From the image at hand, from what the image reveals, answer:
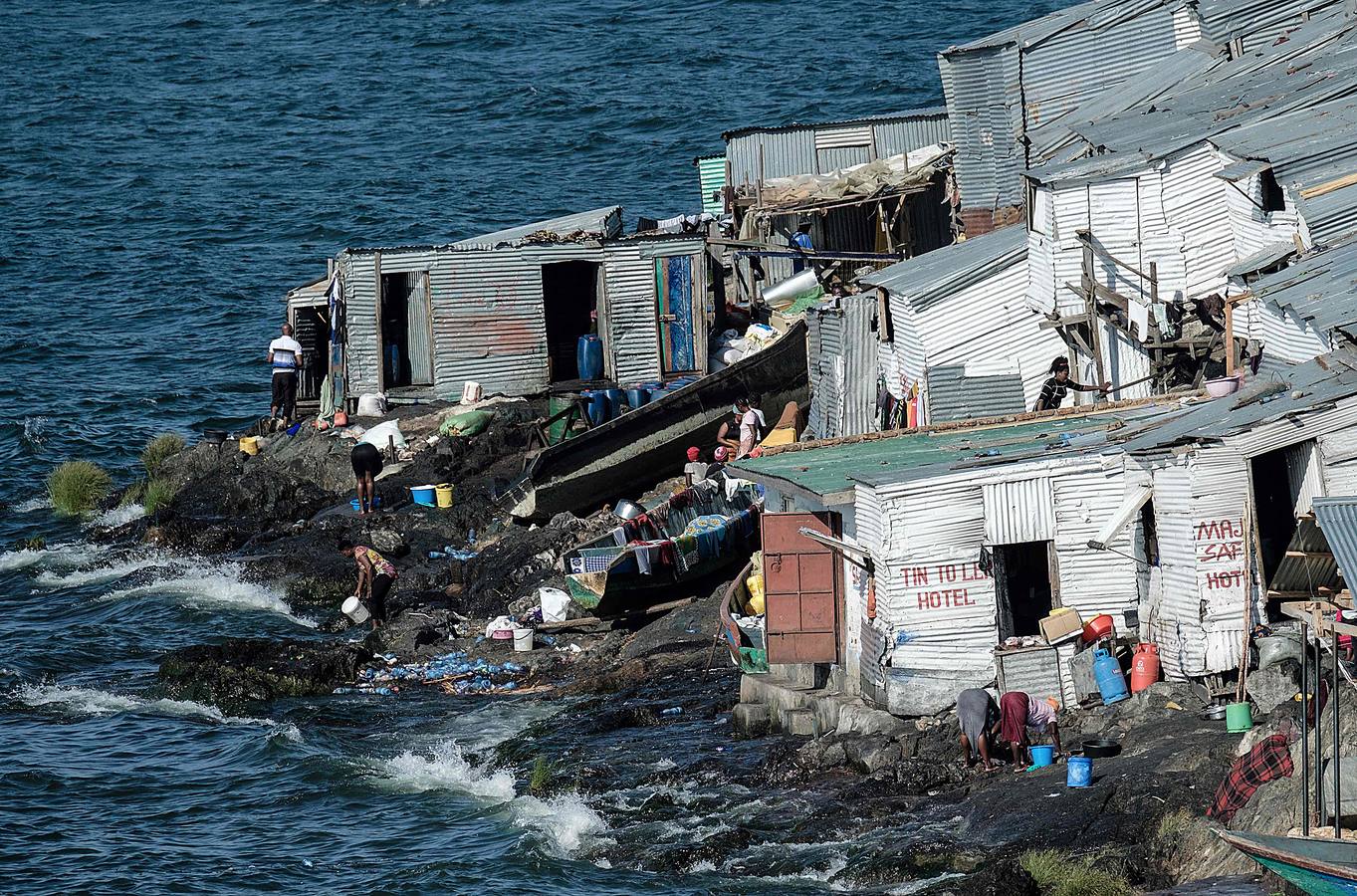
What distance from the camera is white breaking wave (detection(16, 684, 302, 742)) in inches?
1059

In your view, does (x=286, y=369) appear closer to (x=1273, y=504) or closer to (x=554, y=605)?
(x=554, y=605)

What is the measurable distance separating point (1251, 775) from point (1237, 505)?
3.36 meters

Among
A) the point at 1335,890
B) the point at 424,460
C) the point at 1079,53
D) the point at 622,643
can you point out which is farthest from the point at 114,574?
the point at 1335,890

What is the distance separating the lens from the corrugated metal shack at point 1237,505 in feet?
62.4

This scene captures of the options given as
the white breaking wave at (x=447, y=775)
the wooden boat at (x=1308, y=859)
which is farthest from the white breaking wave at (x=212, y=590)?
the wooden boat at (x=1308, y=859)

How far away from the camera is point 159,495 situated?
1463 inches

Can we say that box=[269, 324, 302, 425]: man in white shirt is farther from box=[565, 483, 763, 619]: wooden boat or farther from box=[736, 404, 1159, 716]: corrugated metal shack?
box=[736, 404, 1159, 716]: corrugated metal shack

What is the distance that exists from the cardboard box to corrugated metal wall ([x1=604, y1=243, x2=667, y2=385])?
16196 millimetres

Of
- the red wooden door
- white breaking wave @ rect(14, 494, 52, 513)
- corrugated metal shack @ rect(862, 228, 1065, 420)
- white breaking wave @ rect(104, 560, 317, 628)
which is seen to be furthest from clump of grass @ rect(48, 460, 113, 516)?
the red wooden door

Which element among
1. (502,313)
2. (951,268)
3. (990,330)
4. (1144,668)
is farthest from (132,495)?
(1144,668)

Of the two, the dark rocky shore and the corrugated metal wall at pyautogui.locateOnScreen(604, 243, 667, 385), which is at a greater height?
the corrugated metal wall at pyautogui.locateOnScreen(604, 243, 667, 385)

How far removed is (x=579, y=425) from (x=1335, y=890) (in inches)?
826

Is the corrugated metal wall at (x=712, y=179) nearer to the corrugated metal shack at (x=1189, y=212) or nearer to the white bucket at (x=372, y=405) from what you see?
the white bucket at (x=372, y=405)

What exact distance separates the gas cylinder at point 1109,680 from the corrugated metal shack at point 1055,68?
12742 mm
